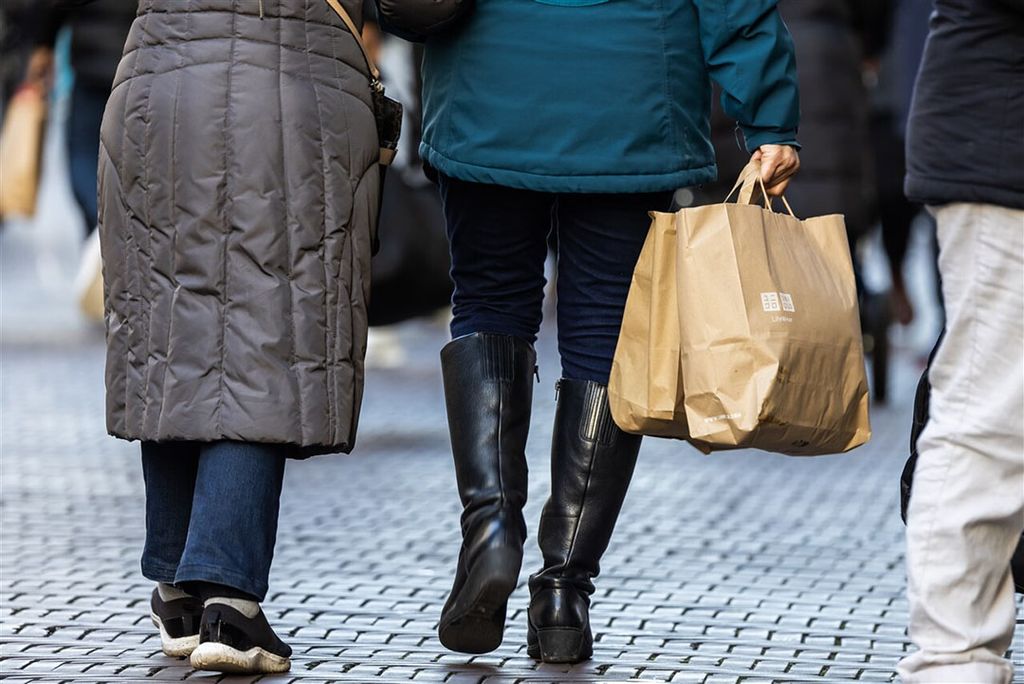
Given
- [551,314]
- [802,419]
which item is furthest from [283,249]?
[551,314]

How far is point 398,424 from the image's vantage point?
8469 mm

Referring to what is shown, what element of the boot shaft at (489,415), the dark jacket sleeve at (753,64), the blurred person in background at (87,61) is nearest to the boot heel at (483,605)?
the boot shaft at (489,415)

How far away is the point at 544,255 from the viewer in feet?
14.0

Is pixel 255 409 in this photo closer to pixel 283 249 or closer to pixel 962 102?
pixel 283 249

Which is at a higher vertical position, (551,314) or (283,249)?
(283,249)

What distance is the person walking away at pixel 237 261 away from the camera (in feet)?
12.7

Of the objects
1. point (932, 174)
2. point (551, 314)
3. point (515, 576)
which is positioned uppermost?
point (932, 174)

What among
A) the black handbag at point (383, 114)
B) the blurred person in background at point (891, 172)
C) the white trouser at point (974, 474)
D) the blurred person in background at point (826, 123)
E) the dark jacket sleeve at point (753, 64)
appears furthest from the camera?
the blurred person in background at point (891, 172)

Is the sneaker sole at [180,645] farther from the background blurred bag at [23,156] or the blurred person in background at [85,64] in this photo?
the background blurred bag at [23,156]

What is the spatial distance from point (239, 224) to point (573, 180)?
660 mm

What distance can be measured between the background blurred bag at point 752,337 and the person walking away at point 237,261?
0.60 m

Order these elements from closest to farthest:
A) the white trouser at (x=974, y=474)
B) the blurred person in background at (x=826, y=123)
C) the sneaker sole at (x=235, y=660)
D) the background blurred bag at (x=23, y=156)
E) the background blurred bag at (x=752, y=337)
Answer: the white trouser at (x=974, y=474) → the background blurred bag at (x=752, y=337) → the sneaker sole at (x=235, y=660) → the blurred person in background at (x=826, y=123) → the background blurred bag at (x=23, y=156)

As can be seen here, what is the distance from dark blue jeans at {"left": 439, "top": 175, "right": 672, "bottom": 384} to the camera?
13.5 feet

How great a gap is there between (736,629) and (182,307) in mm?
1501
